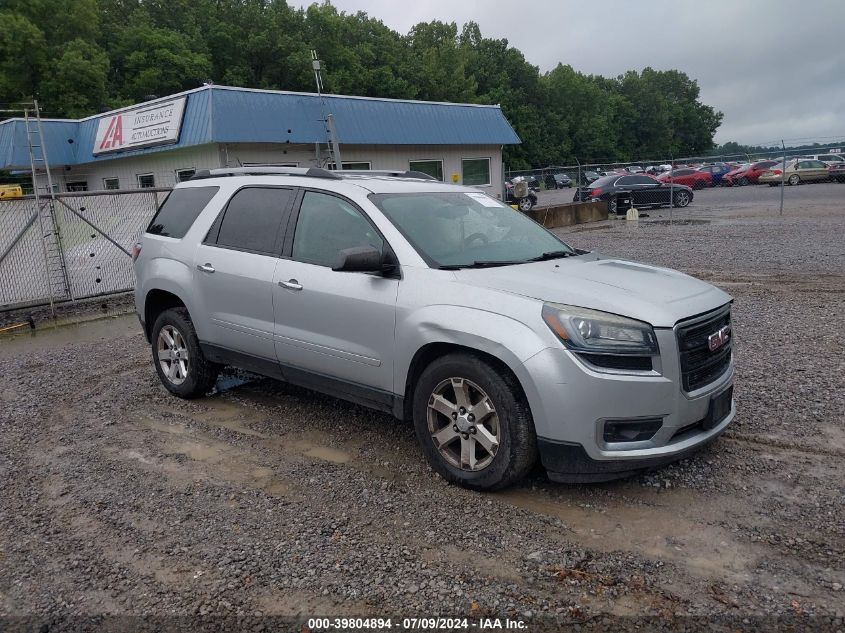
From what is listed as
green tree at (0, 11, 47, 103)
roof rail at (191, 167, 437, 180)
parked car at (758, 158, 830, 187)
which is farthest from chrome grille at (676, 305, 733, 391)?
green tree at (0, 11, 47, 103)

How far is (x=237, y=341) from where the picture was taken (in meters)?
5.44

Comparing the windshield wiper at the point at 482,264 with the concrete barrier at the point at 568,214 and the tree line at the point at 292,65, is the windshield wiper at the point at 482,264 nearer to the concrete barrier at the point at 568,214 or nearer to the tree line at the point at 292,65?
the concrete barrier at the point at 568,214

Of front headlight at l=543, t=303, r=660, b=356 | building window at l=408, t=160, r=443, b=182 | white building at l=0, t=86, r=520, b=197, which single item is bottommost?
front headlight at l=543, t=303, r=660, b=356

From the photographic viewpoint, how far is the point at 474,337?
3941 millimetres

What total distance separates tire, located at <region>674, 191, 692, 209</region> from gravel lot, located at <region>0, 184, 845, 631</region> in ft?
80.1

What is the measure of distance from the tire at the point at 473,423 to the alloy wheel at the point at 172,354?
2659 mm

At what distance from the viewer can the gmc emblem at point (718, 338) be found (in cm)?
406

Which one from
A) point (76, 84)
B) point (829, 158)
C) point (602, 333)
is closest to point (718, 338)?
point (602, 333)

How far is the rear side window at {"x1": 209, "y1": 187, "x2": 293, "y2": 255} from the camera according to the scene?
17.4 feet

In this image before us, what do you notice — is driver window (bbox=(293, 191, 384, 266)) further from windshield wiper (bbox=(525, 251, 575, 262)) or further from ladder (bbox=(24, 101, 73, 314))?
ladder (bbox=(24, 101, 73, 314))

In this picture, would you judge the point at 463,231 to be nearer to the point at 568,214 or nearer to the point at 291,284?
the point at 291,284

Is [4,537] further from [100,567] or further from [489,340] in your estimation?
[489,340]

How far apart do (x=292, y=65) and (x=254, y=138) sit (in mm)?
36102

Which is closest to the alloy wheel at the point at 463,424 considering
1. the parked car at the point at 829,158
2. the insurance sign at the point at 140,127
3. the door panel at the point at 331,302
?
the door panel at the point at 331,302
